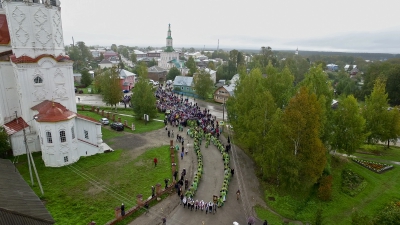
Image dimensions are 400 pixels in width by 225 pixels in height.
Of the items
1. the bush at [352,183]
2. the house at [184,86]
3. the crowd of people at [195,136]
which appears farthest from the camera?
the house at [184,86]

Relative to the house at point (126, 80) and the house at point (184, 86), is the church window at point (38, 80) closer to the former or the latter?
the house at point (126, 80)

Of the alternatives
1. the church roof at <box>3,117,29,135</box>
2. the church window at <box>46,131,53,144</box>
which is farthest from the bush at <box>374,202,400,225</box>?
the church roof at <box>3,117,29,135</box>

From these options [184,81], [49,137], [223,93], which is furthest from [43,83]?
[184,81]

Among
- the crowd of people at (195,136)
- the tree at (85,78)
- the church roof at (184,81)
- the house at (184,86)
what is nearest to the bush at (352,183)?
the crowd of people at (195,136)

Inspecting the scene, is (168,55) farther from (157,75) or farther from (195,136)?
(195,136)

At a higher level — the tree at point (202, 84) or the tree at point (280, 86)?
the tree at point (280, 86)
